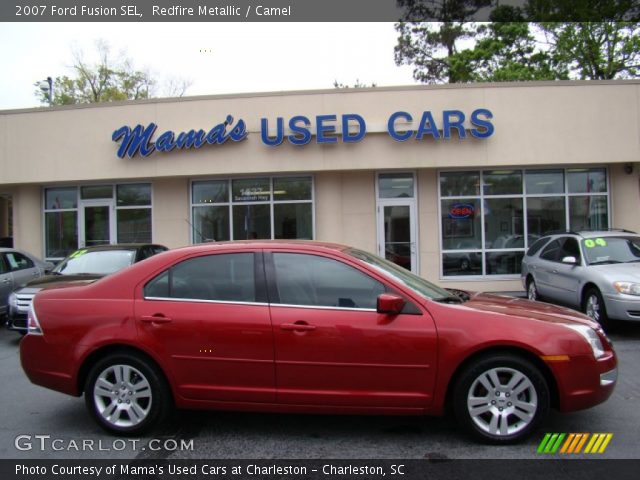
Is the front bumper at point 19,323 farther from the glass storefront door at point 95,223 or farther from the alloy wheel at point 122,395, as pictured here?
the glass storefront door at point 95,223

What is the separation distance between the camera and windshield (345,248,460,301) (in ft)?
14.1

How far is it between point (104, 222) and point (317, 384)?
11.8m

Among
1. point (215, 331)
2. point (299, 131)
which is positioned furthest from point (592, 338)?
point (299, 131)

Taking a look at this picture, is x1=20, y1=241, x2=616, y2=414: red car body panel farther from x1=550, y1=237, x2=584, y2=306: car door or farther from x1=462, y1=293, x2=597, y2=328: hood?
x1=550, y1=237, x2=584, y2=306: car door

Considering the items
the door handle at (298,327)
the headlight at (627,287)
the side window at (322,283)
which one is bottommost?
the headlight at (627,287)

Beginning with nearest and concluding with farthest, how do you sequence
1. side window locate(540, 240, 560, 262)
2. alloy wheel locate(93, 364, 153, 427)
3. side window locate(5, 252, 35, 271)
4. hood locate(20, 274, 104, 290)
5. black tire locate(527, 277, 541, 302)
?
alloy wheel locate(93, 364, 153, 427) → hood locate(20, 274, 104, 290) → side window locate(540, 240, 560, 262) → side window locate(5, 252, 35, 271) → black tire locate(527, 277, 541, 302)

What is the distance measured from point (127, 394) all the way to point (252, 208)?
946 centimetres

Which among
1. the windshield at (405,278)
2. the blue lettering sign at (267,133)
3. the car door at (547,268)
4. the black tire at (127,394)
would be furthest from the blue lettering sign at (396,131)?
the black tire at (127,394)

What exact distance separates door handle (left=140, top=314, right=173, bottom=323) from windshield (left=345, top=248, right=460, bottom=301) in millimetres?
1549

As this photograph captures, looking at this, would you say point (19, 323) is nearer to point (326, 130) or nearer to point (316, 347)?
point (316, 347)

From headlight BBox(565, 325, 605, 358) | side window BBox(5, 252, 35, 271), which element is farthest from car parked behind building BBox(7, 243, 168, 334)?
headlight BBox(565, 325, 605, 358)

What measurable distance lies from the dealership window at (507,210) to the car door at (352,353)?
9297 millimetres

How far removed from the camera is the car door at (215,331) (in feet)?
13.3
